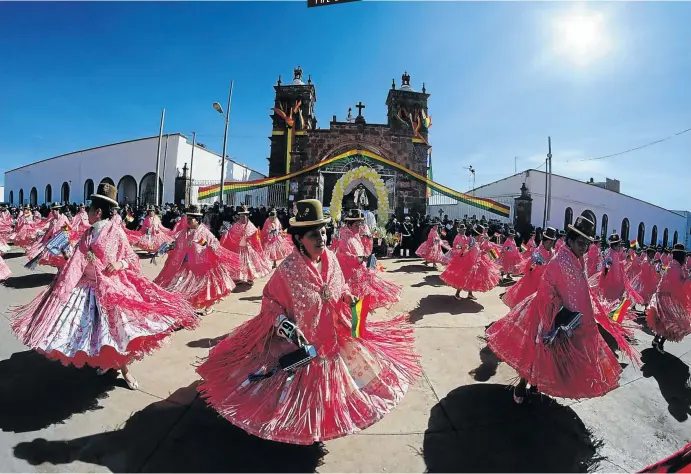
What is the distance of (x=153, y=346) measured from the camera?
11.3ft

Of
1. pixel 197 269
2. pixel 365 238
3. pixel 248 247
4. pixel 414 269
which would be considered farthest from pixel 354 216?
pixel 414 269

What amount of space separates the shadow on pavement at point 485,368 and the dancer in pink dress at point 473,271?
275 centimetres

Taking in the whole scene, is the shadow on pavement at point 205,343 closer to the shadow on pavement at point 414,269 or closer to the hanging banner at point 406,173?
the shadow on pavement at point 414,269

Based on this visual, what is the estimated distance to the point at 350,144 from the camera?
22.8 metres

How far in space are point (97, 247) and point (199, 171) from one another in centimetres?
2664

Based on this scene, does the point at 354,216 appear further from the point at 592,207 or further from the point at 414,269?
the point at 592,207

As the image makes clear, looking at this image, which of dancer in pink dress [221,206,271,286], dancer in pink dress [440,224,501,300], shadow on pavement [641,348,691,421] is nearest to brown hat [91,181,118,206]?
dancer in pink dress [221,206,271,286]

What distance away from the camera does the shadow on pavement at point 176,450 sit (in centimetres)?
250

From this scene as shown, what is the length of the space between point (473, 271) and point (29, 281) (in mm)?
9384

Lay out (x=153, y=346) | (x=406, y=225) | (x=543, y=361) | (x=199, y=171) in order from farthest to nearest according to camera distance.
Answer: (x=199, y=171), (x=406, y=225), (x=153, y=346), (x=543, y=361)

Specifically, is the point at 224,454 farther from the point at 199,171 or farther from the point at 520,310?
the point at 199,171

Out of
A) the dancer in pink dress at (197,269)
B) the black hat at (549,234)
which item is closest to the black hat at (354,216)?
the dancer in pink dress at (197,269)

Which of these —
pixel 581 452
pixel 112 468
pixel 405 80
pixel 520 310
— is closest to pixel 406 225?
pixel 520 310

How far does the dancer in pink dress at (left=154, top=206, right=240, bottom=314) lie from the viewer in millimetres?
5594
